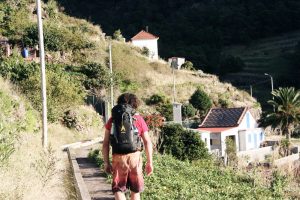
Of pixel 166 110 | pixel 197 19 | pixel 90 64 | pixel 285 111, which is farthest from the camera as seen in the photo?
pixel 197 19

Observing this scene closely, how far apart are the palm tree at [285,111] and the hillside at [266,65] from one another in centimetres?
2838

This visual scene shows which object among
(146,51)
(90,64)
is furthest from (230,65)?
(90,64)

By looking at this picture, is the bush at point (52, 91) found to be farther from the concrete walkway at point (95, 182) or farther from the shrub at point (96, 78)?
the shrub at point (96, 78)

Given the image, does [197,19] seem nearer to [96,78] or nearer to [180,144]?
[96,78]

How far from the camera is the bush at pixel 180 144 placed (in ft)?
63.5

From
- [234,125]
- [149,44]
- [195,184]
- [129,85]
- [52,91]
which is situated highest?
[149,44]

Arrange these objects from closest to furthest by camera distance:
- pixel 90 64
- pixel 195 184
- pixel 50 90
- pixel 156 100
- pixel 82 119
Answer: pixel 195 184 → pixel 50 90 → pixel 82 119 → pixel 90 64 → pixel 156 100

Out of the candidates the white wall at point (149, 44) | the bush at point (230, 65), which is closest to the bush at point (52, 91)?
the white wall at point (149, 44)

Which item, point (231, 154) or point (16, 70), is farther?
point (16, 70)

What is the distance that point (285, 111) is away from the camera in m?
43.7

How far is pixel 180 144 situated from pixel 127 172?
12.8 meters

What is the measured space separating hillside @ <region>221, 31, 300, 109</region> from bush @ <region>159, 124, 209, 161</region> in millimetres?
54238

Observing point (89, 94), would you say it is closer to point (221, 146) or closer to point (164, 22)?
point (221, 146)

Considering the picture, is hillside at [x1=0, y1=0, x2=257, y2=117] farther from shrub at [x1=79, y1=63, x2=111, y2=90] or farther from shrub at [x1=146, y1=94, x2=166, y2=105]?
shrub at [x1=146, y1=94, x2=166, y2=105]
